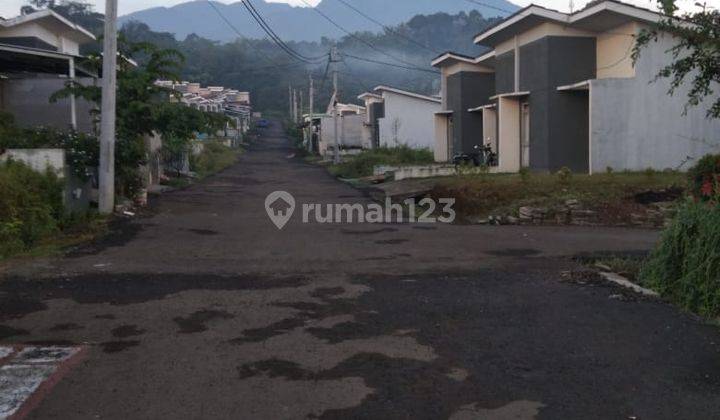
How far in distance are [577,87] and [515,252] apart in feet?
38.3

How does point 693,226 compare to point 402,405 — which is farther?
point 693,226

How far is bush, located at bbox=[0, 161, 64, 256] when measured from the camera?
37.9 ft

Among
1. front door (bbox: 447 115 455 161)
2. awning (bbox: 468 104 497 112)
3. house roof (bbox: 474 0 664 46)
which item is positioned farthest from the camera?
front door (bbox: 447 115 455 161)

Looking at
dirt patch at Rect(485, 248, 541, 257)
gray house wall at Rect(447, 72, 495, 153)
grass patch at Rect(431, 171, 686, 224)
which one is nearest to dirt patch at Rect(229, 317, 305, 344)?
dirt patch at Rect(485, 248, 541, 257)

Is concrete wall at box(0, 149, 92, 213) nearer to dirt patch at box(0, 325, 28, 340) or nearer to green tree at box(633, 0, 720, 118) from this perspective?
dirt patch at box(0, 325, 28, 340)

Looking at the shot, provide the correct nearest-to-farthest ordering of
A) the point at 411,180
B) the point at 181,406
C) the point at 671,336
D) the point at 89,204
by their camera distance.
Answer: the point at 181,406 → the point at 671,336 → the point at 89,204 → the point at 411,180

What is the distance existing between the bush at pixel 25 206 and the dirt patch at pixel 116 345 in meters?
5.37

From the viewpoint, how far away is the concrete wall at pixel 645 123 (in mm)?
21469

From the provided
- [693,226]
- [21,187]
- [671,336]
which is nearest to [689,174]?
[693,226]

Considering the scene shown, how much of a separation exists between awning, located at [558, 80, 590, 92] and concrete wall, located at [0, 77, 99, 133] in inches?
Answer: 540

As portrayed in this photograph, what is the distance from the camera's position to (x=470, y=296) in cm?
859

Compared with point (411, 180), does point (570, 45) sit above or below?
above

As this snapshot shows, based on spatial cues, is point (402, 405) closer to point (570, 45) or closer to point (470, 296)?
point (470, 296)

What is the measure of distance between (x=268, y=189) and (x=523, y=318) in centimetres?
2132
